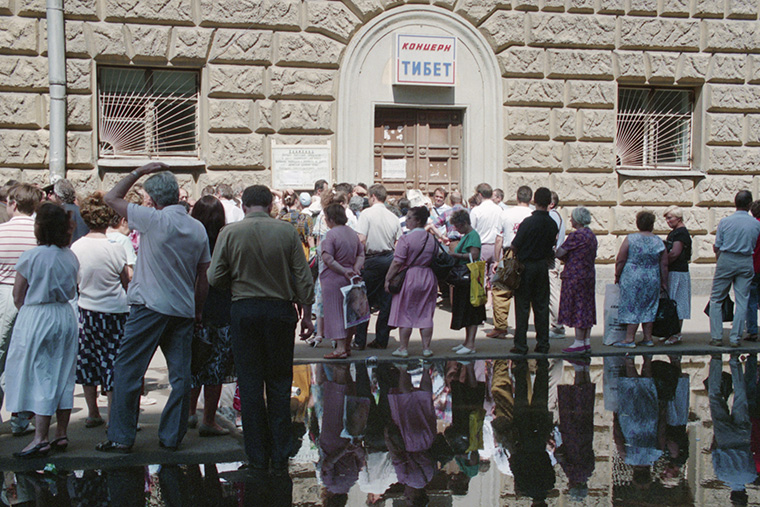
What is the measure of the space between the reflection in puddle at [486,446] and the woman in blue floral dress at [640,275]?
1370 mm

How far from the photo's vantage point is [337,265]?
919cm

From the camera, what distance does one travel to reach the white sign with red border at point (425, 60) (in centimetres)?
1398

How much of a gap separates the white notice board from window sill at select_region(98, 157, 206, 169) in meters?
1.13

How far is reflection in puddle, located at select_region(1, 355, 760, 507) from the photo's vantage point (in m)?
5.17

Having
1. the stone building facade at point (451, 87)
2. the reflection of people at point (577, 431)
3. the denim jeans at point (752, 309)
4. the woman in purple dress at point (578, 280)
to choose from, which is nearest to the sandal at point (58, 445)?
the reflection of people at point (577, 431)

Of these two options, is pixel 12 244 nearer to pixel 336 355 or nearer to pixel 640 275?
pixel 336 355

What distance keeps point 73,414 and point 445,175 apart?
28.6ft

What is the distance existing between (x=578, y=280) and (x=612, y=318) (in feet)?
2.67

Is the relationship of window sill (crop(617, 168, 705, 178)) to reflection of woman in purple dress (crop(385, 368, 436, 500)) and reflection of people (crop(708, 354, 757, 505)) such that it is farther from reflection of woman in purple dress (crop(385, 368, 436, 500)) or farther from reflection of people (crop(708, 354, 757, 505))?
reflection of woman in purple dress (crop(385, 368, 436, 500))

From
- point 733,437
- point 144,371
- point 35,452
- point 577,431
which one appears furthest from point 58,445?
point 733,437

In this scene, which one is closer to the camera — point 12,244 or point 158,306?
point 158,306

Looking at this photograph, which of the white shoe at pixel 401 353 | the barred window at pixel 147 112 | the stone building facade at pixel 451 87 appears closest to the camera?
the white shoe at pixel 401 353

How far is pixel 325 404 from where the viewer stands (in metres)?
7.49

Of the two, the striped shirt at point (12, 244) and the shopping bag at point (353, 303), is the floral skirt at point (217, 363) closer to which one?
the striped shirt at point (12, 244)
